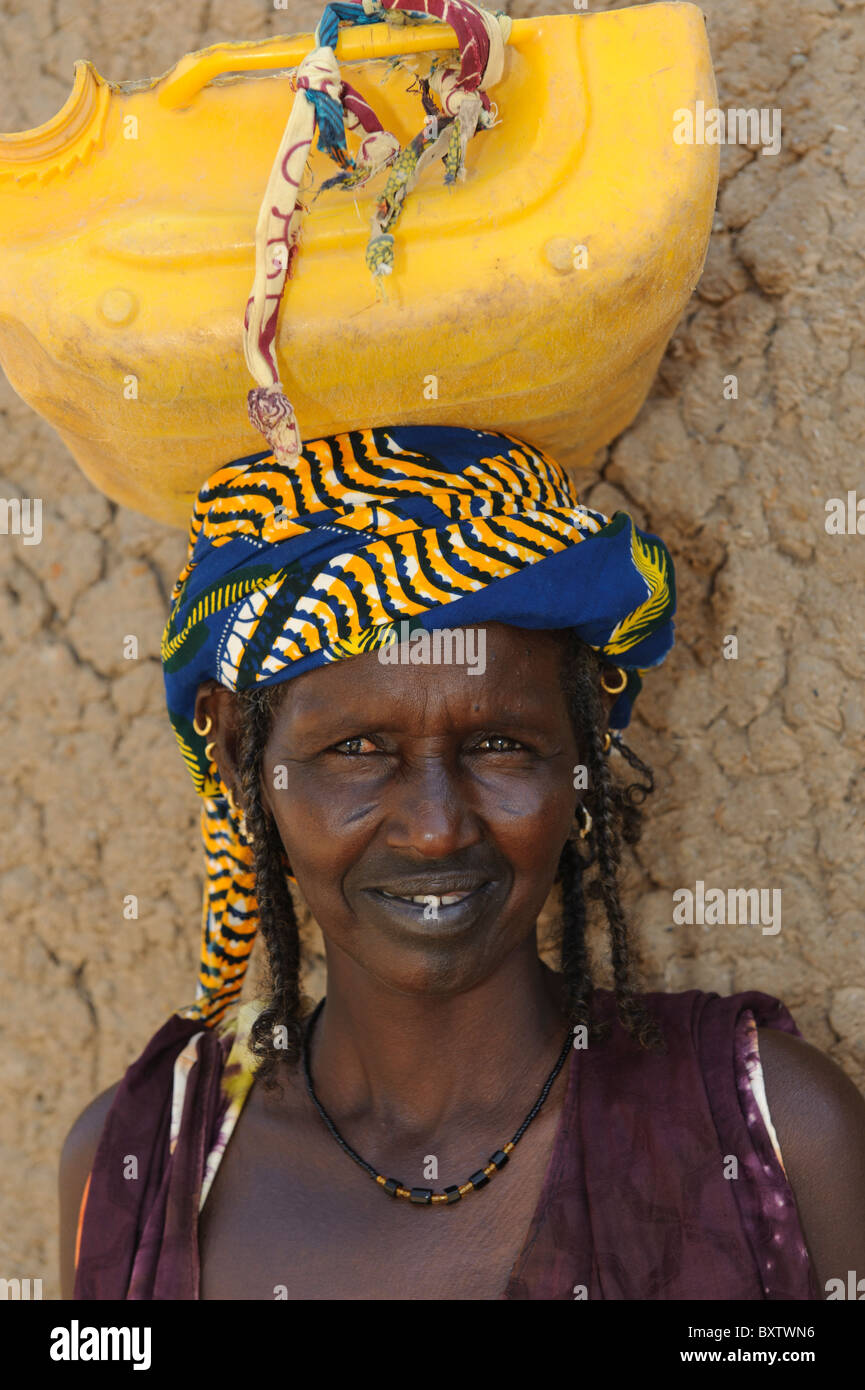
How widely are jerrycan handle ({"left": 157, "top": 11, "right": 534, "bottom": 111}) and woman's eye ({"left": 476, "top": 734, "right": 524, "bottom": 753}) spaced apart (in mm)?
780

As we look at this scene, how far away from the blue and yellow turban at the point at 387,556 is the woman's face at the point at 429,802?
0.06 meters

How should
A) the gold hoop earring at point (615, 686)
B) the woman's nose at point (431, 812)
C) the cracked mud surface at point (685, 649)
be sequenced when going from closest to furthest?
the woman's nose at point (431, 812), the gold hoop earring at point (615, 686), the cracked mud surface at point (685, 649)

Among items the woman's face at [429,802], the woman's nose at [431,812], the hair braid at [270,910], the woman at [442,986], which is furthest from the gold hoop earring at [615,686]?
the hair braid at [270,910]

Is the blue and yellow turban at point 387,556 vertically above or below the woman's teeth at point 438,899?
above

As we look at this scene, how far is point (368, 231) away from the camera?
4.98 feet

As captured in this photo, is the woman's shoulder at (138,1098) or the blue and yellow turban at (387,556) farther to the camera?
the woman's shoulder at (138,1098)

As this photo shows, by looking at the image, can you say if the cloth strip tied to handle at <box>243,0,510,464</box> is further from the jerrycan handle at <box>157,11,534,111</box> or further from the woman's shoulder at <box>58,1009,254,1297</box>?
the woman's shoulder at <box>58,1009,254,1297</box>

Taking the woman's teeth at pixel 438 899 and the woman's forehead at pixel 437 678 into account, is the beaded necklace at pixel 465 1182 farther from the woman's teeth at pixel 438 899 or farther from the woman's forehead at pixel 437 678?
the woman's forehead at pixel 437 678

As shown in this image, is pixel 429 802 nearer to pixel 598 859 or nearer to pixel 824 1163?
pixel 598 859

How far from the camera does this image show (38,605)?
248 cm

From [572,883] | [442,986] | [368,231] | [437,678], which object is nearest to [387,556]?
[437,678]

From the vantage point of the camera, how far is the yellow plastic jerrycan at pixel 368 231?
1514mm

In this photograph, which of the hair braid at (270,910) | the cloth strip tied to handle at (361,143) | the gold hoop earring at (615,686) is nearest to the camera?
the cloth strip tied to handle at (361,143)

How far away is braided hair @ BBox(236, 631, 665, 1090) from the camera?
173 centimetres
